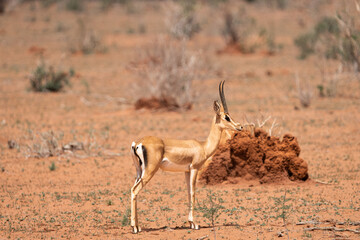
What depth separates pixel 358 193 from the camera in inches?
324

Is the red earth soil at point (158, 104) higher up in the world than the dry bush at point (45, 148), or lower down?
higher up

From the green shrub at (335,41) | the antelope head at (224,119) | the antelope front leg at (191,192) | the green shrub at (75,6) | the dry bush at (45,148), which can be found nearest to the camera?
the antelope front leg at (191,192)

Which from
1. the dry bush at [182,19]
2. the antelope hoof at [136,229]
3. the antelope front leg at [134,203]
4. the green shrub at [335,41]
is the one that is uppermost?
the dry bush at [182,19]

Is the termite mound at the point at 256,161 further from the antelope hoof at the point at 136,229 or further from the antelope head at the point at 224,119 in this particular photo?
the antelope hoof at the point at 136,229

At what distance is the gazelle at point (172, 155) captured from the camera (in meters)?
6.19

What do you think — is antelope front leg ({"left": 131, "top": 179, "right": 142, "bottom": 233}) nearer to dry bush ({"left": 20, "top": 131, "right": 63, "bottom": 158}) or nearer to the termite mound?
the termite mound

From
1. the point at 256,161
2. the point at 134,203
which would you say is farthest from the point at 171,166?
the point at 256,161

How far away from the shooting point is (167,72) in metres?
15.7

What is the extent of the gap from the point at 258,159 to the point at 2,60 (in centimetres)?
1928

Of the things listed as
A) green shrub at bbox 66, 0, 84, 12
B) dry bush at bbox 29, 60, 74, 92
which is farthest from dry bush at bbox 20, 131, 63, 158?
green shrub at bbox 66, 0, 84, 12

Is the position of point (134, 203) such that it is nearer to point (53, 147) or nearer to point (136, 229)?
point (136, 229)

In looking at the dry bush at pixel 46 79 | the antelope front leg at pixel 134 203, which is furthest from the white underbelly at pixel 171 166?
the dry bush at pixel 46 79

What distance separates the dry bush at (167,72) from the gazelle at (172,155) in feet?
29.5

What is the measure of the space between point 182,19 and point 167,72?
1461 centimetres
